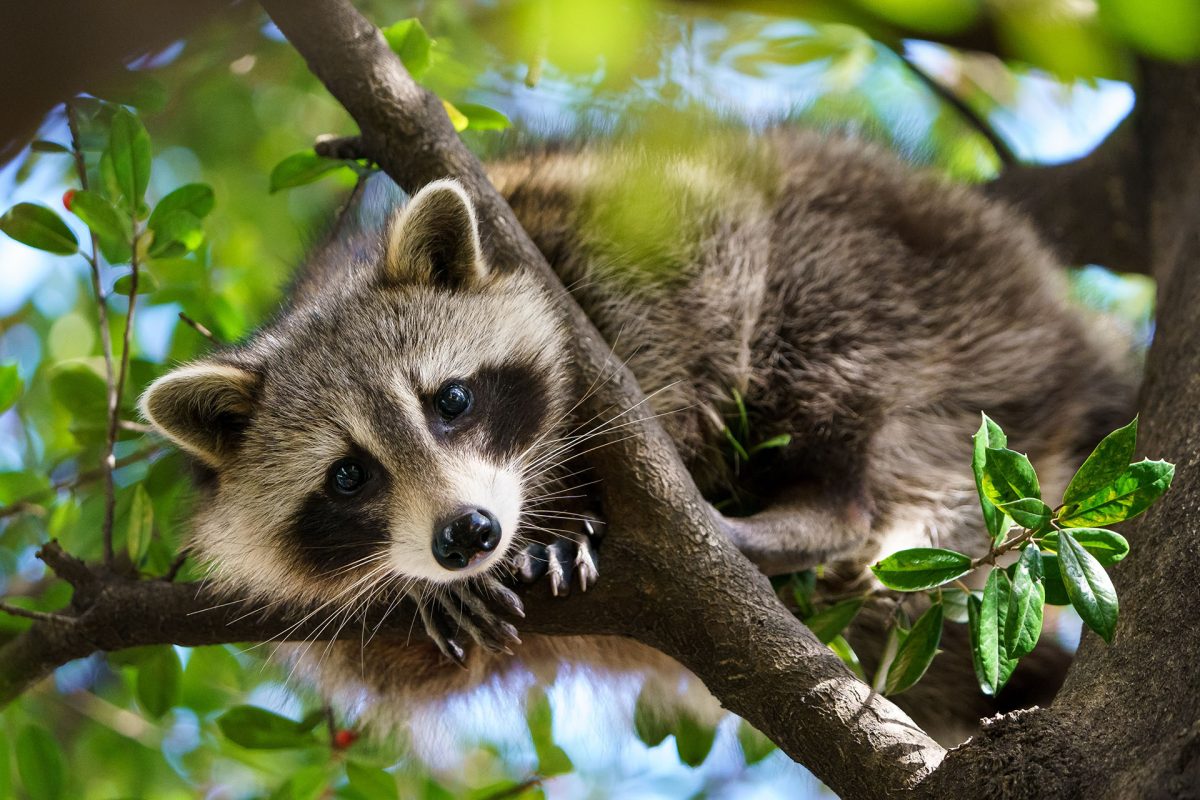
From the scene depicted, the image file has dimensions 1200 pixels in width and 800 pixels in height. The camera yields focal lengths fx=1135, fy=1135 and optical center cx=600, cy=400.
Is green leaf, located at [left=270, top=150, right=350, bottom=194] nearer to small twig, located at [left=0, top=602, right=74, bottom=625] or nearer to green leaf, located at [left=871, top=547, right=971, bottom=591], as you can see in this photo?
small twig, located at [left=0, top=602, right=74, bottom=625]

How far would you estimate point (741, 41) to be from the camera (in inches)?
69.5

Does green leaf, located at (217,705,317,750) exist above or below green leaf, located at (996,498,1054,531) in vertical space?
below

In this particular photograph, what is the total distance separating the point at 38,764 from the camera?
117 inches

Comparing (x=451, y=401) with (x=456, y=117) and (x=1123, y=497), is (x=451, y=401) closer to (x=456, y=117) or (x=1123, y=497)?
(x=456, y=117)

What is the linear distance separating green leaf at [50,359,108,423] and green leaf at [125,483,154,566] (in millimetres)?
382

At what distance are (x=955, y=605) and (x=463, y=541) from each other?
107 cm

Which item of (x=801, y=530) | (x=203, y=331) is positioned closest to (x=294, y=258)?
(x=203, y=331)

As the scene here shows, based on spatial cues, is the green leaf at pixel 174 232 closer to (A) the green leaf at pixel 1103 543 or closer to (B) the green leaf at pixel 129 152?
(B) the green leaf at pixel 129 152

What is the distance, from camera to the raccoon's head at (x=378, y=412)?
2.75 m

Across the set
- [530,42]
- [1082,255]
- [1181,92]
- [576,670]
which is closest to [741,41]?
[530,42]

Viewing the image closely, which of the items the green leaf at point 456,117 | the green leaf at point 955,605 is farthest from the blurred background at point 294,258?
the green leaf at point 955,605

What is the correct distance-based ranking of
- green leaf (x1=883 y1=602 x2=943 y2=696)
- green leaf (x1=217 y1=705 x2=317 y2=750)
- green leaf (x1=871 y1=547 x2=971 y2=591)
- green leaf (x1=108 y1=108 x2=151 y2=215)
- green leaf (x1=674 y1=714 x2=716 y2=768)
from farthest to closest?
1. green leaf (x1=674 y1=714 x2=716 y2=768)
2. green leaf (x1=217 y1=705 x2=317 y2=750)
3. green leaf (x1=108 y1=108 x2=151 y2=215)
4. green leaf (x1=883 y1=602 x2=943 y2=696)
5. green leaf (x1=871 y1=547 x2=971 y2=591)

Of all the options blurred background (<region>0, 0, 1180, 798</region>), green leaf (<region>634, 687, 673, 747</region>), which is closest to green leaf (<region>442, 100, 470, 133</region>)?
blurred background (<region>0, 0, 1180, 798</region>)

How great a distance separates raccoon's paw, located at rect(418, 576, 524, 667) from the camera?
260 centimetres
